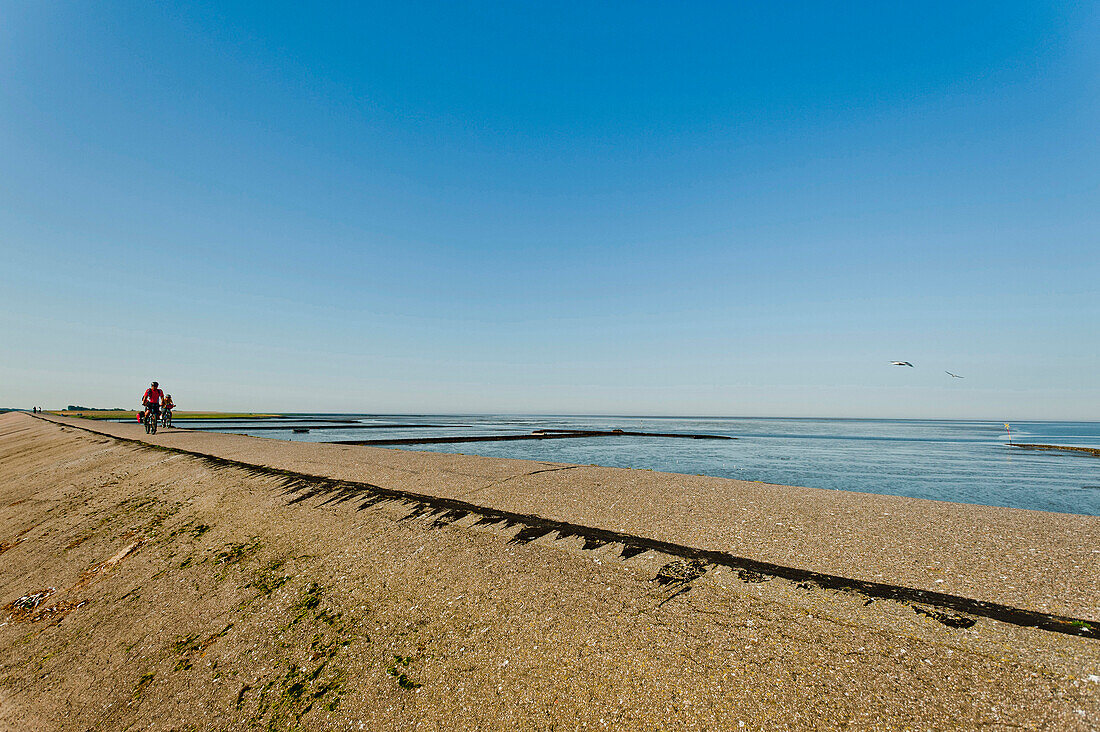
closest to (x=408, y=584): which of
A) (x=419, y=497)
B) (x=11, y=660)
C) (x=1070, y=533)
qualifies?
(x=419, y=497)

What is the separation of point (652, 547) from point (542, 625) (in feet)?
7.13

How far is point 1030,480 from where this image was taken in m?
20.0

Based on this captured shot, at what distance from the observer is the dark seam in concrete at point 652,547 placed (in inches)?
164

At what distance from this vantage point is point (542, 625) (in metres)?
4.71

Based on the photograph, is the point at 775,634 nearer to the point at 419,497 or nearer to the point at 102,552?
the point at 419,497

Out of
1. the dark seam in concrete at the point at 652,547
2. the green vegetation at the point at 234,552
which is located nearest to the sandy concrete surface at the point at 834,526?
the dark seam in concrete at the point at 652,547

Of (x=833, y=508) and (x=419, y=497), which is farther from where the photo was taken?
(x=419, y=497)

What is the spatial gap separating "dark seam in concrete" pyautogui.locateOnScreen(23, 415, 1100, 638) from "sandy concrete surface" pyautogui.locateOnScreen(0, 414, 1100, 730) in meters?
0.23

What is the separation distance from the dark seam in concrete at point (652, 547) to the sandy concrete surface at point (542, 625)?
0.77ft

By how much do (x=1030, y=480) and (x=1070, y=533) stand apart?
2009 centimetres

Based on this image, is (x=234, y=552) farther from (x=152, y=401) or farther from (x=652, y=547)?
(x=152, y=401)

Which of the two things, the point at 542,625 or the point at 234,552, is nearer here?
the point at 542,625

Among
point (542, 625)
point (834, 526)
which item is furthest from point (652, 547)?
point (834, 526)

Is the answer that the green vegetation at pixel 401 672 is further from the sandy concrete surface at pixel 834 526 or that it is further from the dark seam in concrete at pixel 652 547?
the sandy concrete surface at pixel 834 526
